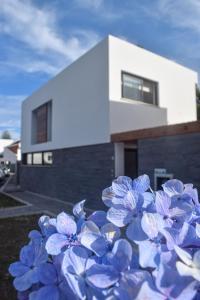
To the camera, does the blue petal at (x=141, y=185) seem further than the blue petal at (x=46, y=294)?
Yes

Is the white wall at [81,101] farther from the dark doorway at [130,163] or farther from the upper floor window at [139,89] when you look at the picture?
the dark doorway at [130,163]

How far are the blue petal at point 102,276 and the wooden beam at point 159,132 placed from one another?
632 centimetres

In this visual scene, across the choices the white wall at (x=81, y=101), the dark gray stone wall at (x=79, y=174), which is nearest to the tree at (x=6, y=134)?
the dark gray stone wall at (x=79, y=174)

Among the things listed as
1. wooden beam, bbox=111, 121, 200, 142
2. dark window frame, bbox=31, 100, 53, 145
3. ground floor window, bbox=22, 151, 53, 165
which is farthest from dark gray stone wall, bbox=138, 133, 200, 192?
dark window frame, bbox=31, 100, 53, 145

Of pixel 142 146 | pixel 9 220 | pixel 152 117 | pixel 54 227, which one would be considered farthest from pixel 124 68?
pixel 54 227

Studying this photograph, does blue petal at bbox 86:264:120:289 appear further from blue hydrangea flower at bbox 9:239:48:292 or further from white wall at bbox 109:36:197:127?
white wall at bbox 109:36:197:127

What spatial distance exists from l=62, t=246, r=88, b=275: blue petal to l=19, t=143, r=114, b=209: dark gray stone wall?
8454 mm

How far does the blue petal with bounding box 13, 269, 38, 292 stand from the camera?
3.09 feet

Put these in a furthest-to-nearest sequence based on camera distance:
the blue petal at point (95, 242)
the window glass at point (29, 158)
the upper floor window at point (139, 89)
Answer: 1. the window glass at point (29, 158)
2. the upper floor window at point (139, 89)
3. the blue petal at point (95, 242)

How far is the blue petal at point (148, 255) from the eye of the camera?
801mm

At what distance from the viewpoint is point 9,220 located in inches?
360

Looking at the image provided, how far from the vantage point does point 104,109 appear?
971 centimetres

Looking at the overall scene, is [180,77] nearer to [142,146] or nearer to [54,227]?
[142,146]

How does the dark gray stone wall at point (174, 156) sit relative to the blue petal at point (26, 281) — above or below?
above
